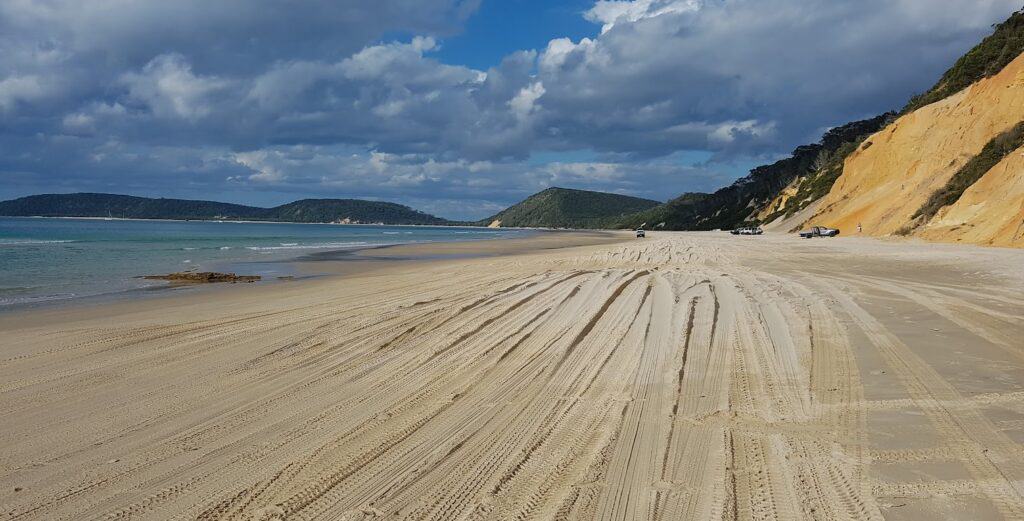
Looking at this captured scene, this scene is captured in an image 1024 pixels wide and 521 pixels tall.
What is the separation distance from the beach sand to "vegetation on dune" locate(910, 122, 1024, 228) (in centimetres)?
2413

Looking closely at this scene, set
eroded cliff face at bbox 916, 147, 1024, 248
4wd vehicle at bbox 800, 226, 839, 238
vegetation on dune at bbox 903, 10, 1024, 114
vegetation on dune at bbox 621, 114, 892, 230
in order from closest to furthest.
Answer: eroded cliff face at bbox 916, 147, 1024, 248 < vegetation on dune at bbox 903, 10, 1024, 114 < 4wd vehicle at bbox 800, 226, 839, 238 < vegetation on dune at bbox 621, 114, 892, 230

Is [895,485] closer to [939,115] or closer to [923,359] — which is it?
[923,359]

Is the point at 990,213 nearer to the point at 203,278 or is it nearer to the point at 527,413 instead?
the point at 527,413

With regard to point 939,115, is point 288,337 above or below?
below

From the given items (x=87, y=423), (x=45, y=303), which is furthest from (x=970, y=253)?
(x=45, y=303)

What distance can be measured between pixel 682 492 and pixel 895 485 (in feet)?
4.04

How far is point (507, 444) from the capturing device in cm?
419

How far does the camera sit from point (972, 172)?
30266 mm

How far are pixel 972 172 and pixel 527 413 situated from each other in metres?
35.0

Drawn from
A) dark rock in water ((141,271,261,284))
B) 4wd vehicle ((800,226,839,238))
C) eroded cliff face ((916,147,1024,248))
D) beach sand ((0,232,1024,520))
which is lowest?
dark rock in water ((141,271,261,284))

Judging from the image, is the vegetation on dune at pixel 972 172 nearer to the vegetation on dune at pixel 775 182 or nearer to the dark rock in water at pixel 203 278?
the vegetation on dune at pixel 775 182

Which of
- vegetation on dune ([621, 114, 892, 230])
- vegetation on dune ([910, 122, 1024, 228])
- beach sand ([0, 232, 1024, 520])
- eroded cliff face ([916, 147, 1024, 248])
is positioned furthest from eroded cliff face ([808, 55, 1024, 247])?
beach sand ([0, 232, 1024, 520])

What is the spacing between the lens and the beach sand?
3412 millimetres

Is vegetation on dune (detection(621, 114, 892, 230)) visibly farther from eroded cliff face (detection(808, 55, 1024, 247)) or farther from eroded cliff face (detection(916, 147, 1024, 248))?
eroded cliff face (detection(916, 147, 1024, 248))
